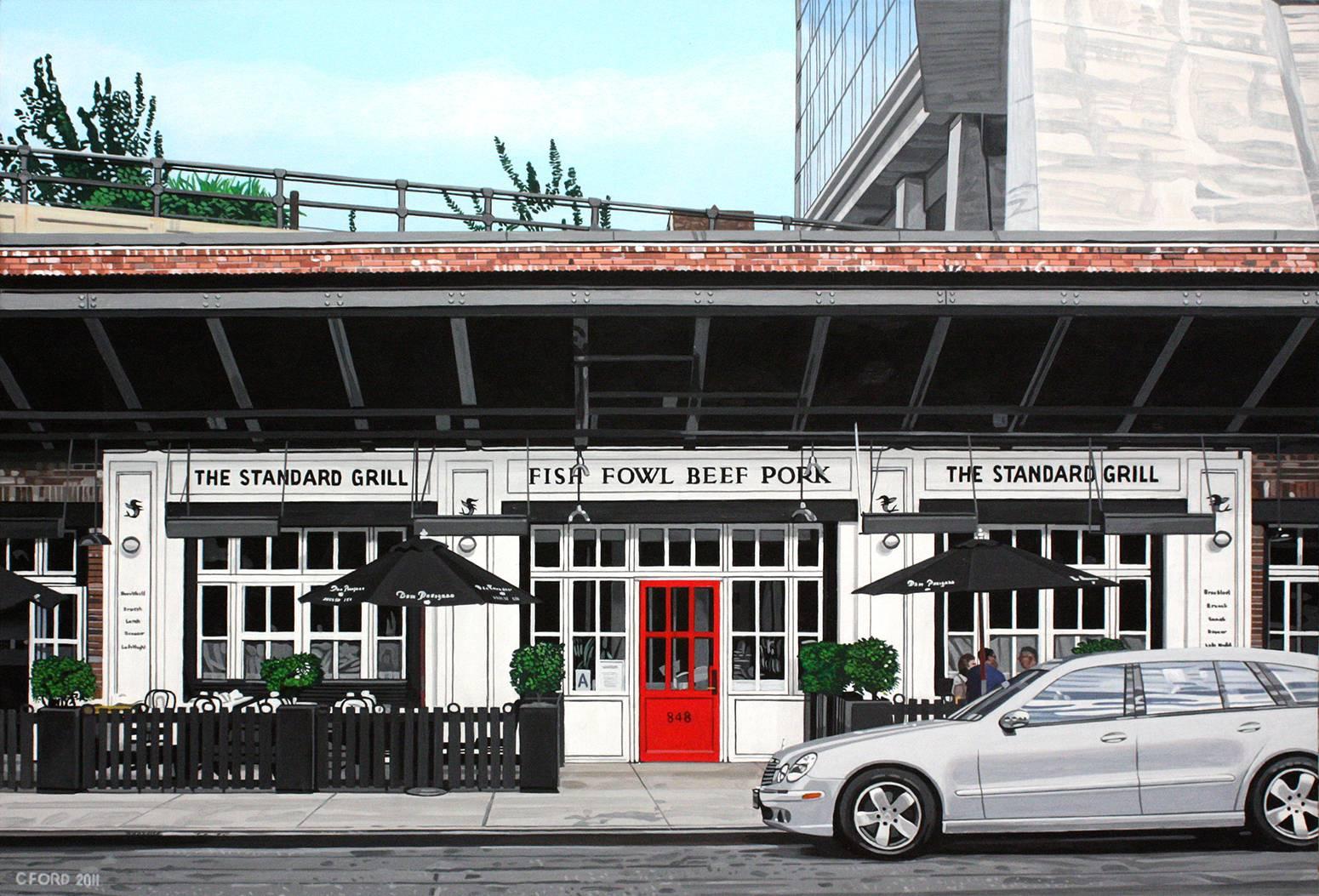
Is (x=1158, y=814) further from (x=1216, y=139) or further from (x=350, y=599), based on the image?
(x=1216, y=139)

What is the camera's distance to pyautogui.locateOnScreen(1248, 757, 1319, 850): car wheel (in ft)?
37.4

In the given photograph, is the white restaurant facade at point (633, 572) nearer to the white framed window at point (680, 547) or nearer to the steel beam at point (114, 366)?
the white framed window at point (680, 547)

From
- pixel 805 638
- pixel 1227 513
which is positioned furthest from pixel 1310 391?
pixel 805 638

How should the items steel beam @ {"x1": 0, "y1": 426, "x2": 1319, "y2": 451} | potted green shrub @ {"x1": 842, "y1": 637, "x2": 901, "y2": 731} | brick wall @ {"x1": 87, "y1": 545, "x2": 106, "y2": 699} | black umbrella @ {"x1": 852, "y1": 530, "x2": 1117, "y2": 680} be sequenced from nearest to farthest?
black umbrella @ {"x1": 852, "y1": 530, "x2": 1117, "y2": 680}, potted green shrub @ {"x1": 842, "y1": 637, "x2": 901, "y2": 731}, steel beam @ {"x1": 0, "y1": 426, "x2": 1319, "y2": 451}, brick wall @ {"x1": 87, "y1": 545, "x2": 106, "y2": 699}

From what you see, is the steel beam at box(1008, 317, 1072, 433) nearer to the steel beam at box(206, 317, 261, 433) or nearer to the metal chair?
the steel beam at box(206, 317, 261, 433)

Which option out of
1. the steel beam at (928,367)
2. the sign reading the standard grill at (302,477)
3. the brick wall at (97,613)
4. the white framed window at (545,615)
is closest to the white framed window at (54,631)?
the brick wall at (97,613)

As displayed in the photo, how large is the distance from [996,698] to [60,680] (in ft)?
33.6

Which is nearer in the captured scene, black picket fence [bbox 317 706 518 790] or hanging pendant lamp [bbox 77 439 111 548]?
black picket fence [bbox 317 706 518 790]

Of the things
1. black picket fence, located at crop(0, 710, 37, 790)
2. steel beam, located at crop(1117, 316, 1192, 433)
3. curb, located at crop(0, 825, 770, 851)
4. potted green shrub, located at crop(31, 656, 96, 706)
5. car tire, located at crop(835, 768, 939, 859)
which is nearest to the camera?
car tire, located at crop(835, 768, 939, 859)

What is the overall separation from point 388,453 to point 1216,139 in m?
18.6

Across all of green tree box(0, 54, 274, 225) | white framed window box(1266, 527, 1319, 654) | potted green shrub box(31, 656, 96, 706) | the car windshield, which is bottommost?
potted green shrub box(31, 656, 96, 706)

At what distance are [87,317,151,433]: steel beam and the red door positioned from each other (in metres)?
6.72

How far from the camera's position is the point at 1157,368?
1770cm

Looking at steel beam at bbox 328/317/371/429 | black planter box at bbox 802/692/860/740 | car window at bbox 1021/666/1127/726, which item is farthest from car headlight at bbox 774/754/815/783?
steel beam at bbox 328/317/371/429
